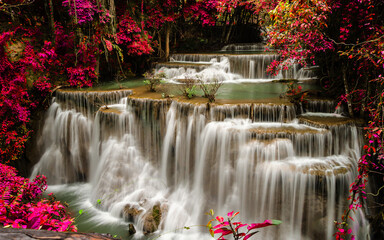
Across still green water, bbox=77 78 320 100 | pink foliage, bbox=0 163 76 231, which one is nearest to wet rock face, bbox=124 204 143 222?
pink foliage, bbox=0 163 76 231

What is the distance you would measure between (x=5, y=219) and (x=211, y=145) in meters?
4.58

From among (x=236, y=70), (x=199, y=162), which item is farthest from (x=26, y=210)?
(x=236, y=70)

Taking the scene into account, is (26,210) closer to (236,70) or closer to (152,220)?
(152,220)

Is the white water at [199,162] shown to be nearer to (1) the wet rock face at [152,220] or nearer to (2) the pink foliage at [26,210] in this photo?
(1) the wet rock face at [152,220]

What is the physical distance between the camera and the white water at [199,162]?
5.40 m

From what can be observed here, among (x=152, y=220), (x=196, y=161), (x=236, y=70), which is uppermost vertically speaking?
(x=236, y=70)

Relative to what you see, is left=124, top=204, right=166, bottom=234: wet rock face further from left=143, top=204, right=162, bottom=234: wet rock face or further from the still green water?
the still green water

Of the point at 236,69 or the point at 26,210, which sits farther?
the point at 236,69

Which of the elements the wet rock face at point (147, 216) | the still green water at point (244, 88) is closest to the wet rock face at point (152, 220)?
the wet rock face at point (147, 216)

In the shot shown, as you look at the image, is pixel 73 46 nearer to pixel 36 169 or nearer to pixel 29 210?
pixel 36 169

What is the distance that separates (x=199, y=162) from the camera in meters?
6.77

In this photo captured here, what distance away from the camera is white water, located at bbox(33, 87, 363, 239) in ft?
17.7

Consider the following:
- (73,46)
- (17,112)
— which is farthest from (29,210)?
(73,46)

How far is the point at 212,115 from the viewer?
6715 millimetres
